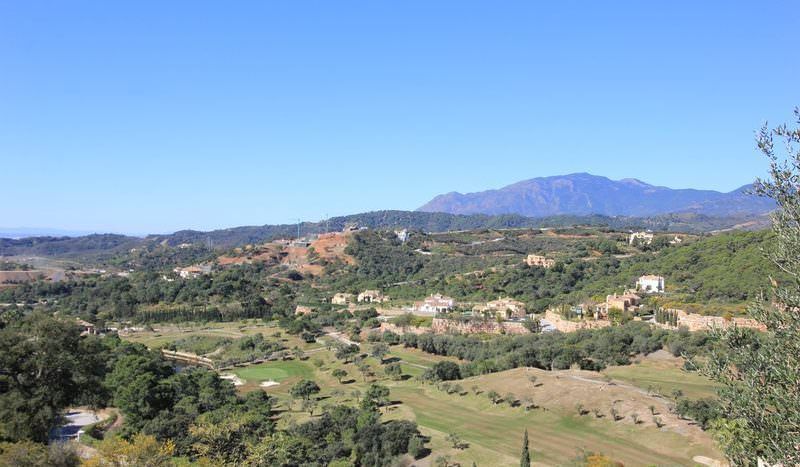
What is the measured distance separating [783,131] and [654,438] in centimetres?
1914

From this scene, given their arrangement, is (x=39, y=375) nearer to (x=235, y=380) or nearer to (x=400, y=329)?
(x=235, y=380)

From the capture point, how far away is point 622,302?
49.8 meters

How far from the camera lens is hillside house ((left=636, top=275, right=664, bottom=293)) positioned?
55000 mm

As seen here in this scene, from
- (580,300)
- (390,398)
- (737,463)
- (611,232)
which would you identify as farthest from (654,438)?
(611,232)

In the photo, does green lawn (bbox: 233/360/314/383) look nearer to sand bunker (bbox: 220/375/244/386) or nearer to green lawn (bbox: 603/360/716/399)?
sand bunker (bbox: 220/375/244/386)

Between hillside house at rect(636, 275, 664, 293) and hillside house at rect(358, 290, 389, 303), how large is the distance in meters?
28.5

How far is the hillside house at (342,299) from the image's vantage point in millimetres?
72394

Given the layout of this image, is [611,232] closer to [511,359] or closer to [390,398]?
[511,359]

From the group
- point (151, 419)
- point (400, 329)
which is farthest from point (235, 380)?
point (400, 329)

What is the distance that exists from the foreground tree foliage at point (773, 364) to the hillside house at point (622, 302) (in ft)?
143

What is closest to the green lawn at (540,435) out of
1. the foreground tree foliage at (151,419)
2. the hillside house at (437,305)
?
the foreground tree foliage at (151,419)

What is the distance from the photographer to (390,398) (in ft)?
106

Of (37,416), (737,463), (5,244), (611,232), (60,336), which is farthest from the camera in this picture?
(5,244)

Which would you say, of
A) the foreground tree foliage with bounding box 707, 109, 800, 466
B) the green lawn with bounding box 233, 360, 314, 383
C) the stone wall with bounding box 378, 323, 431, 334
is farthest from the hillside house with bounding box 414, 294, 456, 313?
the foreground tree foliage with bounding box 707, 109, 800, 466
